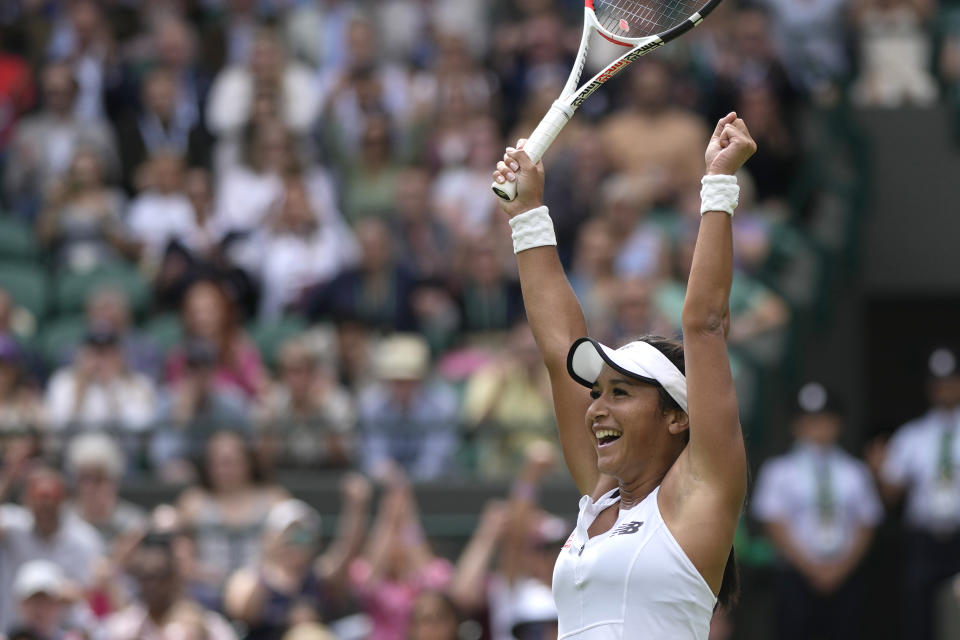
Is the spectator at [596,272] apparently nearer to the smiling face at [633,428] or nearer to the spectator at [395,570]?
the spectator at [395,570]

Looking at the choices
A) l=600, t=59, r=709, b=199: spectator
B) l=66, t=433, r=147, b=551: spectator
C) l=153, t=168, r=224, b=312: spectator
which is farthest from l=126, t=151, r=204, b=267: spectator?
l=600, t=59, r=709, b=199: spectator

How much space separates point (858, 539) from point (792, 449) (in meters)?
1.19

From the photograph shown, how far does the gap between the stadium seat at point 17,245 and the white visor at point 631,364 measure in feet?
25.4

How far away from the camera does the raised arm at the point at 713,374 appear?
347 cm

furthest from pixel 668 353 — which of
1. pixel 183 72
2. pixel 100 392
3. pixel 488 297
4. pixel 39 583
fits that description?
pixel 183 72

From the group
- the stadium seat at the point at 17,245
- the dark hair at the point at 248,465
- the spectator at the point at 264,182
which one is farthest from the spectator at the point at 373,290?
the stadium seat at the point at 17,245

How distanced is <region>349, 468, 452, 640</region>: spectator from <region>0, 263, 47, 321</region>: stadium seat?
330 centimetres

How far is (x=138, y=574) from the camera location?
7227 mm

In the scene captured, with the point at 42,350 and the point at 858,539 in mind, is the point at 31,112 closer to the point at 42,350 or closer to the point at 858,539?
the point at 42,350

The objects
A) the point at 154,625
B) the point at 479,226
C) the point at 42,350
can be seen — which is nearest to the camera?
the point at 154,625

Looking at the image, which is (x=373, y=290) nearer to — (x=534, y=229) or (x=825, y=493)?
(x=825, y=493)

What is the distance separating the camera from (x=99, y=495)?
831 centimetres

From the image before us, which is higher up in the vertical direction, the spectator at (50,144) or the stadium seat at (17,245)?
the spectator at (50,144)

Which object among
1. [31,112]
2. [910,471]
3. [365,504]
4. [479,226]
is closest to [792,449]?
[910,471]
